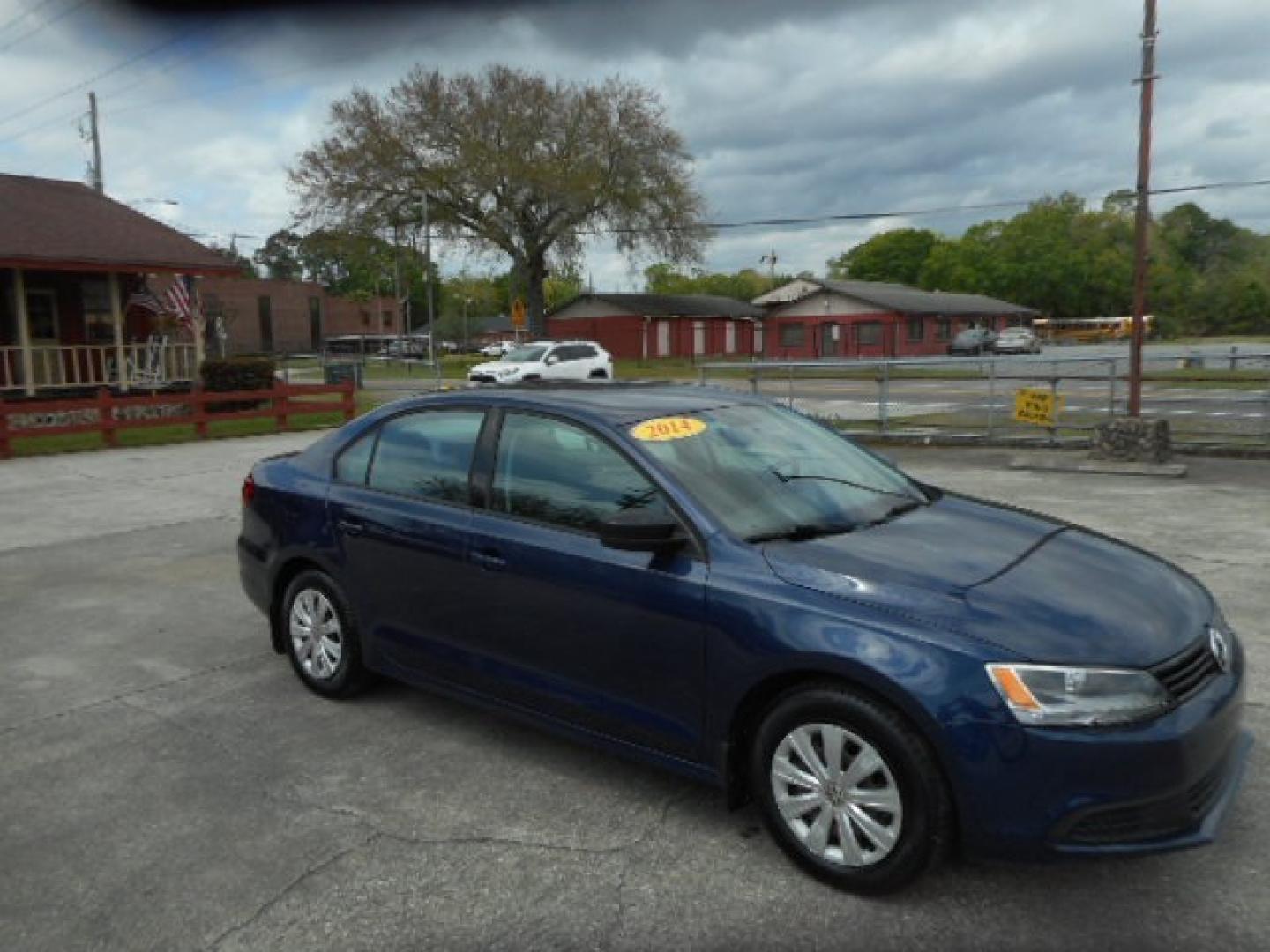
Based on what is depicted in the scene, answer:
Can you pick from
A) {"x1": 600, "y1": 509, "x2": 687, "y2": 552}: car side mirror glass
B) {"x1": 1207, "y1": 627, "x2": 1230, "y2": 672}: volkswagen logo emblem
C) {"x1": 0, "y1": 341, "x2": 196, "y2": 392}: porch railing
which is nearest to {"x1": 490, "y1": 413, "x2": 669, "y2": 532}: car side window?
{"x1": 600, "y1": 509, "x2": 687, "y2": 552}: car side mirror glass

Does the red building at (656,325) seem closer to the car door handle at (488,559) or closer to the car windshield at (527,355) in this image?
the car windshield at (527,355)

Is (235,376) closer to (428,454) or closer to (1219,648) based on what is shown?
(428,454)

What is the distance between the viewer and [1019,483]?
1080 cm

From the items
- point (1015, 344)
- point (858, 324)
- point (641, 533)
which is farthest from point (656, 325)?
point (641, 533)

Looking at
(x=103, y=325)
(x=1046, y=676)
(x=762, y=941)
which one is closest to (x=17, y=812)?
(x=762, y=941)

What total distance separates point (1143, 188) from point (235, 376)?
16.8 m

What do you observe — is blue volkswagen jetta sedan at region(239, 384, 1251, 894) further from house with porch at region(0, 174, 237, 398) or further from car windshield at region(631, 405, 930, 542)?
house with porch at region(0, 174, 237, 398)

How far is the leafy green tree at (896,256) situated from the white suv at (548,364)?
82.8 m

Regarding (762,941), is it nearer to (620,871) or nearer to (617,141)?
(620,871)

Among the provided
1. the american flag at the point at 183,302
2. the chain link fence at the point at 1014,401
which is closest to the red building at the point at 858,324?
the chain link fence at the point at 1014,401

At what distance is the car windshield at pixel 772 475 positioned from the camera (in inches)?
136

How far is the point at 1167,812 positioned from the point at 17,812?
12.7 ft

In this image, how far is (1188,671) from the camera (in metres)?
2.88

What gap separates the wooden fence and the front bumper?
47.7 feet
